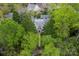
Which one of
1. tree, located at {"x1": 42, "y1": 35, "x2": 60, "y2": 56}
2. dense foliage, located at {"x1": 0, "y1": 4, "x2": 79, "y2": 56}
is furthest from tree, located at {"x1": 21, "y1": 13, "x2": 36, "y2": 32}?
tree, located at {"x1": 42, "y1": 35, "x2": 60, "y2": 56}

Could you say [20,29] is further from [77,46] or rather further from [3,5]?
[77,46]

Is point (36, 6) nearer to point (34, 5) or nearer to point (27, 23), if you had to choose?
point (34, 5)

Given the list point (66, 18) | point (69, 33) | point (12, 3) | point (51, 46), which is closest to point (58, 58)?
point (51, 46)

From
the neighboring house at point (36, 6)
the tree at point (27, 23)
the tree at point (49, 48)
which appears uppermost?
the neighboring house at point (36, 6)

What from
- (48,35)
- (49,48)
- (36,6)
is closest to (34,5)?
(36,6)

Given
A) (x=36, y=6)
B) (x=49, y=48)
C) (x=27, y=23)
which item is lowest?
(x=49, y=48)

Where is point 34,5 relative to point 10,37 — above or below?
above

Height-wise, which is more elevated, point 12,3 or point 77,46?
point 12,3

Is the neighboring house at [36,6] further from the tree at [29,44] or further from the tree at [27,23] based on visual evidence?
the tree at [29,44]

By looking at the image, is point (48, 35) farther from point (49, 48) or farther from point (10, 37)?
point (10, 37)

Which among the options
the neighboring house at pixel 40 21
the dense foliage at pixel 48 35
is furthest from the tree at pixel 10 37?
the neighboring house at pixel 40 21

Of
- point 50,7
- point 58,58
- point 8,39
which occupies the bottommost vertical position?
point 58,58
